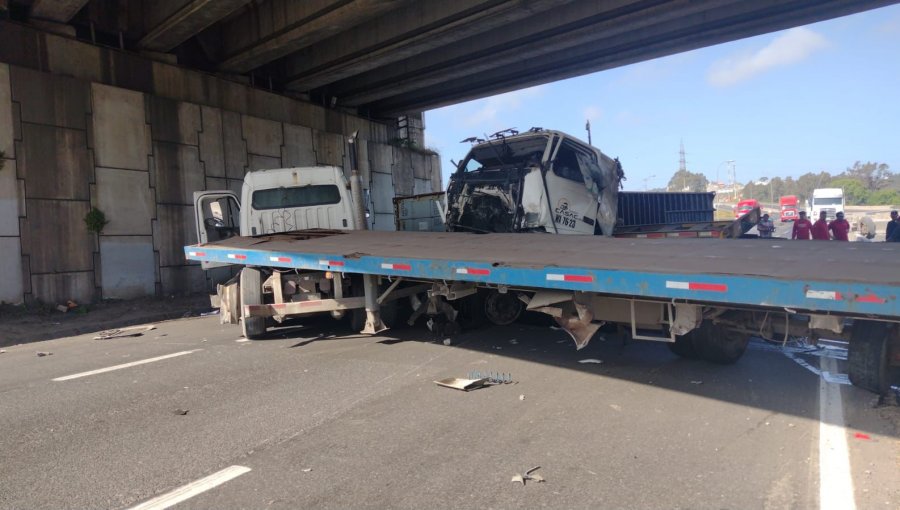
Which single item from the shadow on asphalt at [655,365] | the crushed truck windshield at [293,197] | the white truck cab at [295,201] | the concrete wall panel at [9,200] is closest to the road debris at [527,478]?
the shadow on asphalt at [655,365]

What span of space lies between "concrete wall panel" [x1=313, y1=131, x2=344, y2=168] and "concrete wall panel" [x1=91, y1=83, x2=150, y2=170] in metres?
6.40

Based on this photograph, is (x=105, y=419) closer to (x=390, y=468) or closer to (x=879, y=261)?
(x=390, y=468)

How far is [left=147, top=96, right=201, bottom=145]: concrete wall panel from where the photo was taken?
13766 millimetres

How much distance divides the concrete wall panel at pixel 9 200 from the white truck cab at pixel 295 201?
554 centimetres

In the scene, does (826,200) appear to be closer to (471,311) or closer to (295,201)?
(471,311)

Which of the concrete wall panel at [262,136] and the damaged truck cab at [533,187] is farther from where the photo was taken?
the concrete wall panel at [262,136]

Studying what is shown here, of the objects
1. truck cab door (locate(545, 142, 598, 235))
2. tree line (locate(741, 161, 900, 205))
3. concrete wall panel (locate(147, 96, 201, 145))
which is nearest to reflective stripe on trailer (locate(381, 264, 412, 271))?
truck cab door (locate(545, 142, 598, 235))

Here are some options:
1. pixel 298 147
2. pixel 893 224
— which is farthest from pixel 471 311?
pixel 298 147

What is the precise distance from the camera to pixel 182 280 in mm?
14055

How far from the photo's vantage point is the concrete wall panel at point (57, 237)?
11312 millimetres

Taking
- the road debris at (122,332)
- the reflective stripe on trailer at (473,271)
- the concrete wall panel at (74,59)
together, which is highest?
the concrete wall panel at (74,59)

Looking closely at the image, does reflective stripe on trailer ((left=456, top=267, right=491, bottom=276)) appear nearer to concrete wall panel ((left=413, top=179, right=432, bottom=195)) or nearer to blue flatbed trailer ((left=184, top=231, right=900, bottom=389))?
blue flatbed trailer ((left=184, top=231, right=900, bottom=389))

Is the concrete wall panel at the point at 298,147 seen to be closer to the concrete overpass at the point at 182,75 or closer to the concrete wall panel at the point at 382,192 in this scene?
the concrete overpass at the point at 182,75

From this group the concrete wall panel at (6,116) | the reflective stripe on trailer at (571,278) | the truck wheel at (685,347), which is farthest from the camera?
the concrete wall panel at (6,116)
